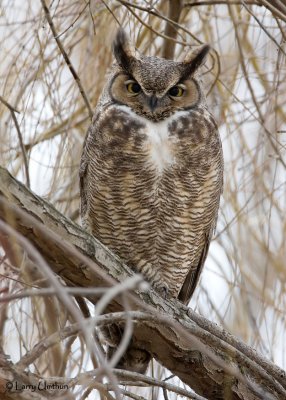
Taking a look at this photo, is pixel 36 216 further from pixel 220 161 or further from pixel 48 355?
pixel 220 161

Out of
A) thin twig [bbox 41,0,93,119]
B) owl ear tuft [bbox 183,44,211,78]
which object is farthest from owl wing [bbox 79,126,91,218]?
owl ear tuft [bbox 183,44,211,78]

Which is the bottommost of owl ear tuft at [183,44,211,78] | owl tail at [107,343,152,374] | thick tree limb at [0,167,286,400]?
thick tree limb at [0,167,286,400]

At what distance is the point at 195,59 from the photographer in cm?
224

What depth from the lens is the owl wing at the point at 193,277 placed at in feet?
8.13

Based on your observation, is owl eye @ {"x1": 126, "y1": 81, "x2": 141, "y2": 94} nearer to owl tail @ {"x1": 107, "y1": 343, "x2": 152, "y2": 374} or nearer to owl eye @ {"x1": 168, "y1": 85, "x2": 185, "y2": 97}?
owl eye @ {"x1": 168, "y1": 85, "x2": 185, "y2": 97}

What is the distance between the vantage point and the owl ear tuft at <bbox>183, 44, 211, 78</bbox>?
7.19 feet

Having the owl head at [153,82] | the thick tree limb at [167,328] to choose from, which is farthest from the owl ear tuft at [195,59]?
the thick tree limb at [167,328]

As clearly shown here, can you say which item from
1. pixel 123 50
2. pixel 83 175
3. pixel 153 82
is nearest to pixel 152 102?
pixel 153 82

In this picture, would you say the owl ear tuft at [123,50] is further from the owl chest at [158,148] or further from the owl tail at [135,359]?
the owl tail at [135,359]

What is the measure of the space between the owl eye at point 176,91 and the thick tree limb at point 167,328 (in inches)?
27.1

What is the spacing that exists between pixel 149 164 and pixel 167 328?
22.2 inches

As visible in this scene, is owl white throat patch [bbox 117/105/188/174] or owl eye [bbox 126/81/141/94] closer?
owl white throat patch [bbox 117/105/188/174]

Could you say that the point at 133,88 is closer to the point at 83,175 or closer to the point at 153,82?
the point at 153,82

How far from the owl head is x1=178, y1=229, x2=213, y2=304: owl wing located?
473 millimetres
